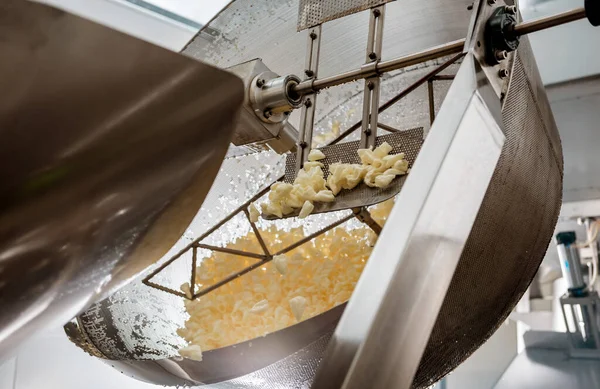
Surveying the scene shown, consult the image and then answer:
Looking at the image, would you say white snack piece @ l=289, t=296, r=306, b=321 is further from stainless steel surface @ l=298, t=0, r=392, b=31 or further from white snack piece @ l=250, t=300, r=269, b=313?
stainless steel surface @ l=298, t=0, r=392, b=31

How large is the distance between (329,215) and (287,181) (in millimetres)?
209

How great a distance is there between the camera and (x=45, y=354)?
1426 millimetres

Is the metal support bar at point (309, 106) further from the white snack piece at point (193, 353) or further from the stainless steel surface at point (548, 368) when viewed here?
the stainless steel surface at point (548, 368)

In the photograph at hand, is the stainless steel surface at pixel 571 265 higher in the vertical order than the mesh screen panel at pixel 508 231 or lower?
higher

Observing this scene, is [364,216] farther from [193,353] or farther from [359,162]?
[193,353]

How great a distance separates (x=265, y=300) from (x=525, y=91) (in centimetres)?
46

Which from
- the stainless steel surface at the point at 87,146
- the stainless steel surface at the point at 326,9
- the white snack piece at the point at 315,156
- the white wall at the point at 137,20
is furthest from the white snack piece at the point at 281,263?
the white wall at the point at 137,20

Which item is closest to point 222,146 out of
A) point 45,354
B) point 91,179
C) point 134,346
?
point 91,179

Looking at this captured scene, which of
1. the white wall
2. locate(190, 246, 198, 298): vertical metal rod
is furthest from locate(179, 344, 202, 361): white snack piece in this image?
the white wall

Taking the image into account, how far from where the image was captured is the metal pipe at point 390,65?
0.63m

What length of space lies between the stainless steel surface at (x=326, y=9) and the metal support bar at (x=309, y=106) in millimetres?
17

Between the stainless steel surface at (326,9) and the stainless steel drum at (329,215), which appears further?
the stainless steel surface at (326,9)

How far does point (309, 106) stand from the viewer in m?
0.79

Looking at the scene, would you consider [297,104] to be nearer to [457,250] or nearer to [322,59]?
[322,59]
